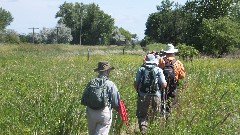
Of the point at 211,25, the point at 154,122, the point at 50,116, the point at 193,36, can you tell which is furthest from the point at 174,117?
the point at 193,36

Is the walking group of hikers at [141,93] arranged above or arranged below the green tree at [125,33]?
below

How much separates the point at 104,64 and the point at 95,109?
697 mm

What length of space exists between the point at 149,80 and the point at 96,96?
1926mm

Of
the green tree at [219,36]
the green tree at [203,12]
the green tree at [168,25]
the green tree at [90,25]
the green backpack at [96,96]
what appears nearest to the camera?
the green backpack at [96,96]

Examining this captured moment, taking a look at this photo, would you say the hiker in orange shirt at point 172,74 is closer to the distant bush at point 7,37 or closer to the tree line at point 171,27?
the tree line at point 171,27

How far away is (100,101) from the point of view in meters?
6.14

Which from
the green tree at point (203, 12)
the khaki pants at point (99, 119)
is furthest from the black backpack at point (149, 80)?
the green tree at point (203, 12)

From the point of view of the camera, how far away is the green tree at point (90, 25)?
349 feet

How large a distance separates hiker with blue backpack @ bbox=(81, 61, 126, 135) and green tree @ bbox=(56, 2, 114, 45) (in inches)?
3735

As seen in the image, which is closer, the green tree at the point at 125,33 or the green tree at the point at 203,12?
the green tree at the point at 203,12

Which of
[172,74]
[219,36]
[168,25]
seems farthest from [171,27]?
[172,74]

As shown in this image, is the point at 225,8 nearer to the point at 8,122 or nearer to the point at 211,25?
the point at 211,25

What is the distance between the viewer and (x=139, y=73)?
7.92 metres

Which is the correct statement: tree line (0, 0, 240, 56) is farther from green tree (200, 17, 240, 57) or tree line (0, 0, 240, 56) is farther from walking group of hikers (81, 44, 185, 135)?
walking group of hikers (81, 44, 185, 135)
